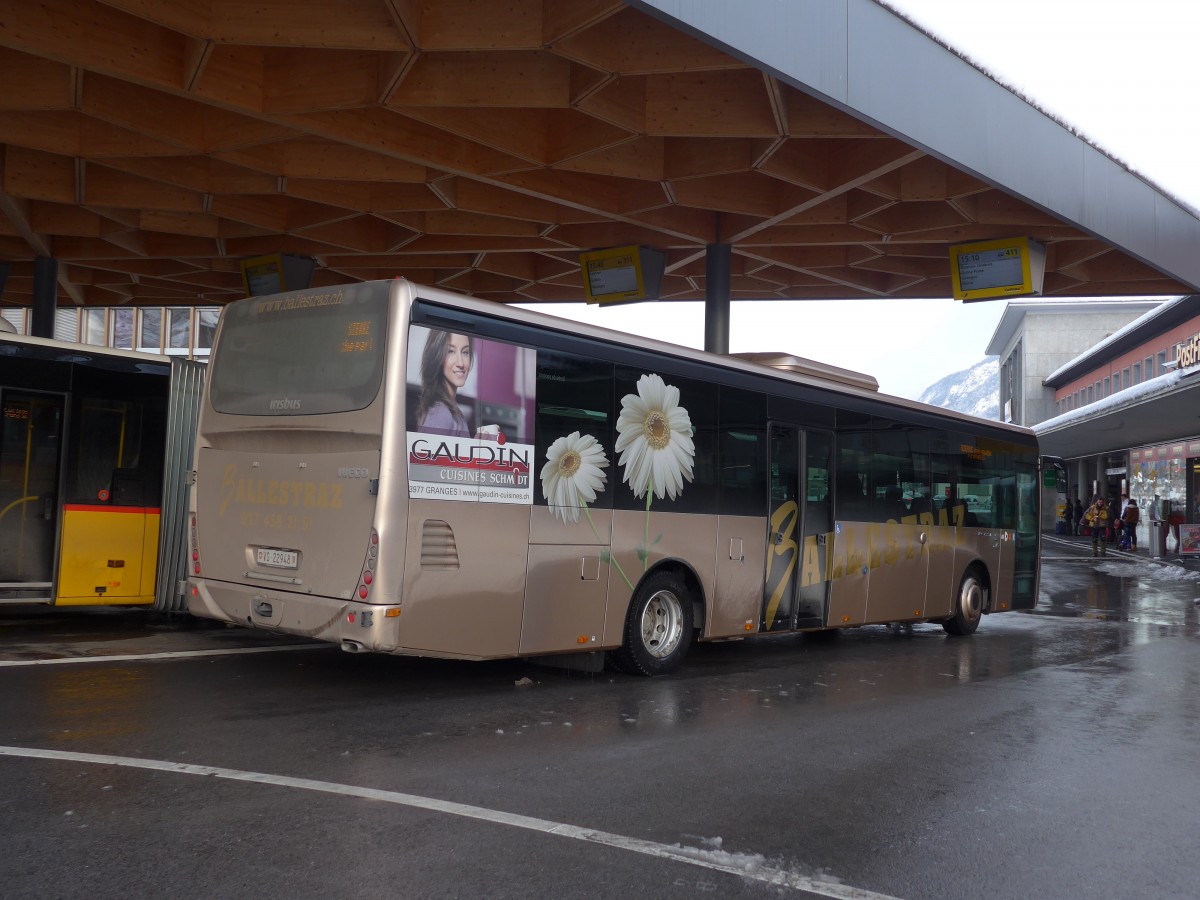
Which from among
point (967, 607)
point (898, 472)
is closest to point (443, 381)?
point (898, 472)

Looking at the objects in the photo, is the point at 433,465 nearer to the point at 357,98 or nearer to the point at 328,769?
the point at 328,769

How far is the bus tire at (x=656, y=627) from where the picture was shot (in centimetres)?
925

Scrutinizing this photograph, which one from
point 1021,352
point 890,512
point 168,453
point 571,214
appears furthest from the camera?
point 1021,352

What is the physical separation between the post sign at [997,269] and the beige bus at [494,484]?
6392 mm

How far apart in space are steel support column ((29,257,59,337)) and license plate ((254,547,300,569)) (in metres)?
15.7

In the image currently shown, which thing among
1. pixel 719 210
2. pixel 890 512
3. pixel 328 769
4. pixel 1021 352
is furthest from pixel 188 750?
pixel 1021 352

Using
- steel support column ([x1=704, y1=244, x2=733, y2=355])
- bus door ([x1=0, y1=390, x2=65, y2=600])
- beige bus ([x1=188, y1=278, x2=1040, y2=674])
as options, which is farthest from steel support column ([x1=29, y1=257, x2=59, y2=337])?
beige bus ([x1=188, y1=278, x2=1040, y2=674])

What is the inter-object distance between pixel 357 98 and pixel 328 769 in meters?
8.26

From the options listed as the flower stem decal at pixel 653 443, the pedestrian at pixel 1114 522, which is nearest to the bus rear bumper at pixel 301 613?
the flower stem decal at pixel 653 443

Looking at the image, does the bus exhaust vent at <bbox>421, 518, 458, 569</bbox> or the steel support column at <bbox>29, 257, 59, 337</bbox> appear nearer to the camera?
the bus exhaust vent at <bbox>421, 518, 458, 569</bbox>

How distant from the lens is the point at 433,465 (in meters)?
7.57

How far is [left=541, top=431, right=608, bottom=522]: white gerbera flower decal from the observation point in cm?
847

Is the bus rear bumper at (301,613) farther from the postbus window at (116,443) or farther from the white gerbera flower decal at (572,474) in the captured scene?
the postbus window at (116,443)

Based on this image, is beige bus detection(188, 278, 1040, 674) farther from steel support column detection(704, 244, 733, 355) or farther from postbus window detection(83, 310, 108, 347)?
postbus window detection(83, 310, 108, 347)
